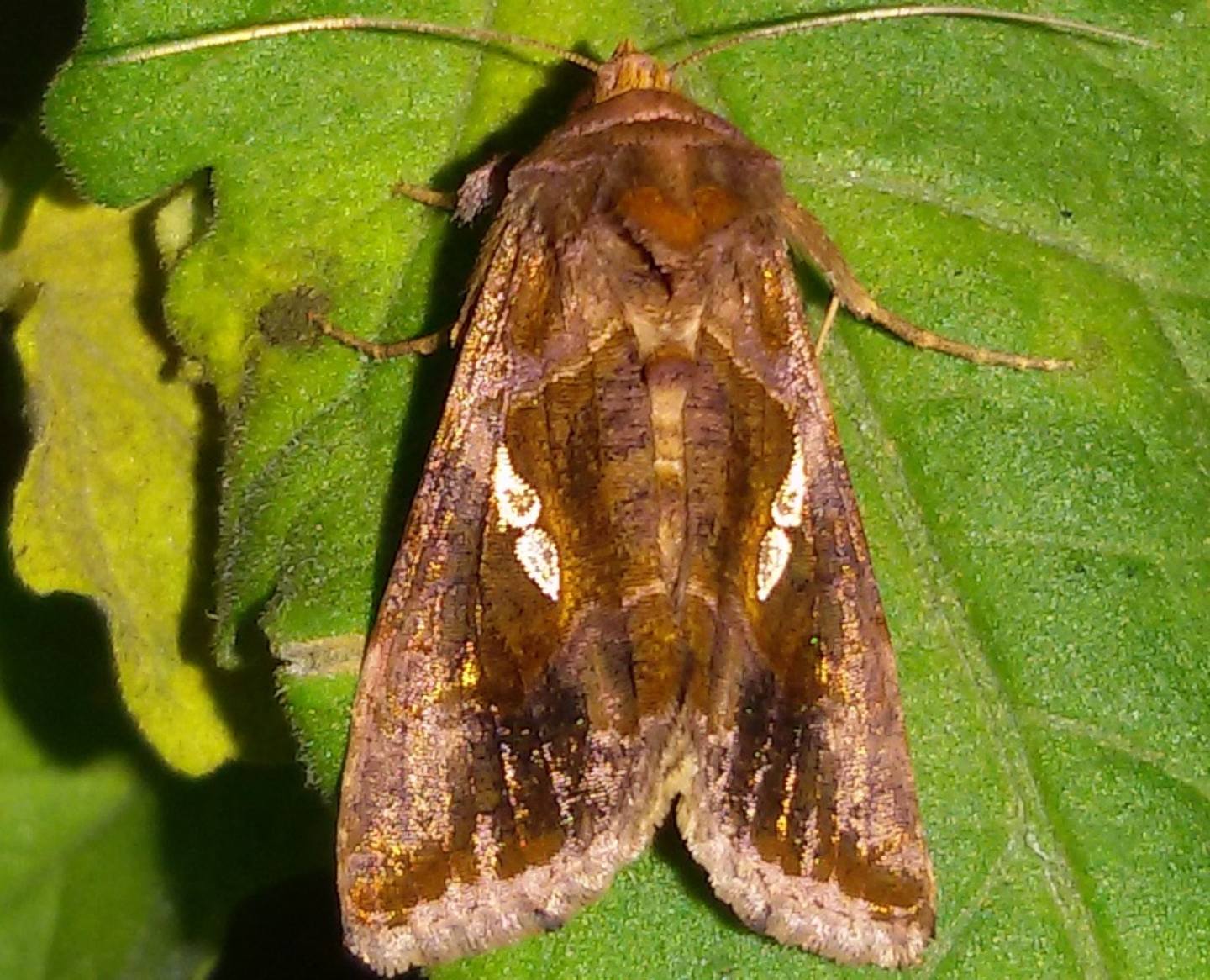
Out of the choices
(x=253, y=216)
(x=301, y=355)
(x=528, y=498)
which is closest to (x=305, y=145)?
(x=253, y=216)

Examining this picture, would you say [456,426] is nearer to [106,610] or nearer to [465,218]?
[465,218]

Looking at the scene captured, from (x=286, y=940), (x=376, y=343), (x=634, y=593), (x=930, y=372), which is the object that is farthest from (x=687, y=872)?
(x=286, y=940)

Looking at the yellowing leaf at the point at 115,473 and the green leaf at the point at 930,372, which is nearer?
the green leaf at the point at 930,372

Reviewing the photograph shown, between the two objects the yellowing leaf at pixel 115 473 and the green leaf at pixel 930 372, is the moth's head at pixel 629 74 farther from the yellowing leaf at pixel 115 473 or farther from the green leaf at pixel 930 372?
the yellowing leaf at pixel 115 473

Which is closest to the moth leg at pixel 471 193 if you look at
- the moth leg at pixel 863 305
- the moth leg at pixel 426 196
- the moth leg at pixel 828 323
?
the moth leg at pixel 426 196

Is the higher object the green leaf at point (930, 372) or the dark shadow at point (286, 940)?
the green leaf at point (930, 372)
